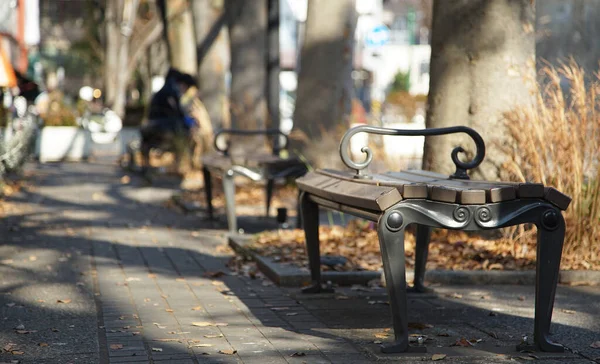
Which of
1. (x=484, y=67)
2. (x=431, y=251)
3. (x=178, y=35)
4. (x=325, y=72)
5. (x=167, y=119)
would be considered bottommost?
(x=431, y=251)

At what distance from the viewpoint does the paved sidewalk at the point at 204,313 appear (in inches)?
209

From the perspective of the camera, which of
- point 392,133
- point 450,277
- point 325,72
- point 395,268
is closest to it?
point 395,268

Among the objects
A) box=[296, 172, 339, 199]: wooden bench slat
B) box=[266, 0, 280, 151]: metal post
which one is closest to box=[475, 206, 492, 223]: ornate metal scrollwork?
box=[296, 172, 339, 199]: wooden bench slat

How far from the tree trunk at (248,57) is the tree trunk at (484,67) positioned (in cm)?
735

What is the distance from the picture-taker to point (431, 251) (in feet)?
27.8

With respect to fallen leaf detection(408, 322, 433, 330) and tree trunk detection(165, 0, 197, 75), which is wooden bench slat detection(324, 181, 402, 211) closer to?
fallen leaf detection(408, 322, 433, 330)

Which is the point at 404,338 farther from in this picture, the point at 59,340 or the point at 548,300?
the point at 59,340

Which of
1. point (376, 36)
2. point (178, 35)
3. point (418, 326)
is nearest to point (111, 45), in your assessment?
point (376, 36)

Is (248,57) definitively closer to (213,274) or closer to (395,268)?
(213,274)

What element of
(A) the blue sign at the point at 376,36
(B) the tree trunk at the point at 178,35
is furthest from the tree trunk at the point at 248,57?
(A) the blue sign at the point at 376,36

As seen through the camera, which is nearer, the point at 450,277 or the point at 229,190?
the point at 450,277

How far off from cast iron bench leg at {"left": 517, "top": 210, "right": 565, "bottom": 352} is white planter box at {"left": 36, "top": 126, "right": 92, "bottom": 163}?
21621mm

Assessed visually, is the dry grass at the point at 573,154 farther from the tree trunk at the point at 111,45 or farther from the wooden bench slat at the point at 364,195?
the tree trunk at the point at 111,45

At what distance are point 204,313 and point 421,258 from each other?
5.05ft
